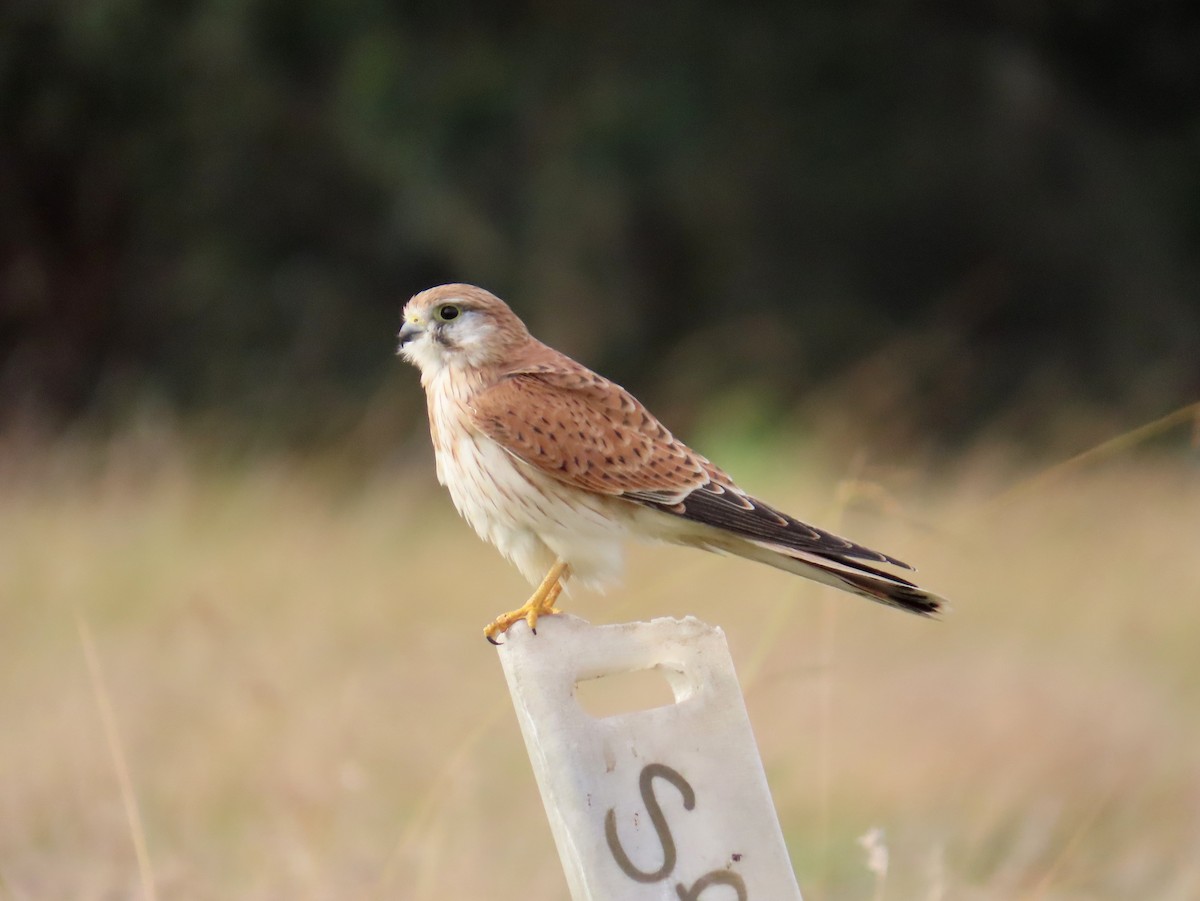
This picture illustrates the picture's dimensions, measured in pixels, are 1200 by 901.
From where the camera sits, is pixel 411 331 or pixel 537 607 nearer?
pixel 537 607

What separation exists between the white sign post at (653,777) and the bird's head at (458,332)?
2.90ft

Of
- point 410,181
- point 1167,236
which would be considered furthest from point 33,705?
point 1167,236

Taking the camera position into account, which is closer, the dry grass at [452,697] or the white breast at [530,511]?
the white breast at [530,511]

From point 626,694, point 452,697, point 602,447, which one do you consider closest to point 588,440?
point 602,447

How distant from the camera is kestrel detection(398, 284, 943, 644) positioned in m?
2.52

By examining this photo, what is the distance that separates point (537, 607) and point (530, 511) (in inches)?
12.8

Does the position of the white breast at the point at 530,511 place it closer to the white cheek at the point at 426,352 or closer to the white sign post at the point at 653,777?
the white cheek at the point at 426,352

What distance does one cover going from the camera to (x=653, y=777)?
1830 millimetres

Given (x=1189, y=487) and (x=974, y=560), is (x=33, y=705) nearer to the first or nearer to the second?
(x=974, y=560)

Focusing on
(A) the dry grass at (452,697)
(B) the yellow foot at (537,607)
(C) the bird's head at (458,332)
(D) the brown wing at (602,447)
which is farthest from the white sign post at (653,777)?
(C) the bird's head at (458,332)

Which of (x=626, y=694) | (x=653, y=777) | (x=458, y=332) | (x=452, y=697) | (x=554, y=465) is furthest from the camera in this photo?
(x=626, y=694)

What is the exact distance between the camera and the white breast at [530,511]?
253 cm

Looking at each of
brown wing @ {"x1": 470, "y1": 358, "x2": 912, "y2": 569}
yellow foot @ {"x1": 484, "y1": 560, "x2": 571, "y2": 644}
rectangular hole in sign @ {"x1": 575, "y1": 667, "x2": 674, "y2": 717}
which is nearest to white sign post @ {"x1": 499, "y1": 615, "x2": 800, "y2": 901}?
yellow foot @ {"x1": 484, "y1": 560, "x2": 571, "y2": 644}

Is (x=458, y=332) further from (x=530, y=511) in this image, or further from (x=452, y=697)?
(x=452, y=697)
